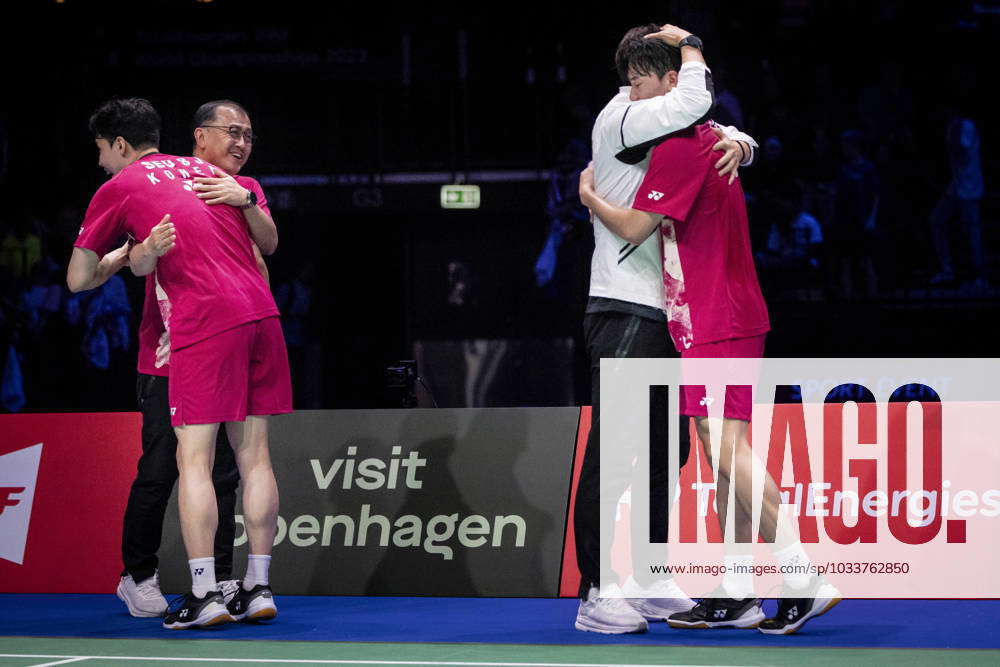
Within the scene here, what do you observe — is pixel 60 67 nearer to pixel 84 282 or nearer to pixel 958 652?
pixel 84 282

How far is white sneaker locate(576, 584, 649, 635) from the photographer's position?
4000mm

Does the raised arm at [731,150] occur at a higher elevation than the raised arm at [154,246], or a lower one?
higher

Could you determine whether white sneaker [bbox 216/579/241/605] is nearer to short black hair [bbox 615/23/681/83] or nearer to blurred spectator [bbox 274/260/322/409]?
short black hair [bbox 615/23/681/83]

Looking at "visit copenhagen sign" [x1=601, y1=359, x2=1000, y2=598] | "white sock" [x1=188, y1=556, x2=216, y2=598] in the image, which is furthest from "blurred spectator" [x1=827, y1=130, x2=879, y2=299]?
"white sock" [x1=188, y1=556, x2=216, y2=598]

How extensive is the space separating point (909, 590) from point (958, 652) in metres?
1.14

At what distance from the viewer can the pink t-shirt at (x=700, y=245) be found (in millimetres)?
3994

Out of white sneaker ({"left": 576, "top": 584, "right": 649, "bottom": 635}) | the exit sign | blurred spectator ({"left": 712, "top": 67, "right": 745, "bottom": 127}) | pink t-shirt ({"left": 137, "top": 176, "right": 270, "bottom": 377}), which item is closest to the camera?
white sneaker ({"left": 576, "top": 584, "right": 649, "bottom": 635})

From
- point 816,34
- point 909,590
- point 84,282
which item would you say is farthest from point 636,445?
point 816,34

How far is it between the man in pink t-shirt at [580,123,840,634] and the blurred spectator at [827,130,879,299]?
7319mm

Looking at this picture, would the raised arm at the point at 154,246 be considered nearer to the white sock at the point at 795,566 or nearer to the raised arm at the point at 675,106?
the raised arm at the point at 675,106

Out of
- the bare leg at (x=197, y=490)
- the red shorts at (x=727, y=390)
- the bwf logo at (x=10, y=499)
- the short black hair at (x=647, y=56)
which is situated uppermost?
the short black hair at (x=647, y=56)

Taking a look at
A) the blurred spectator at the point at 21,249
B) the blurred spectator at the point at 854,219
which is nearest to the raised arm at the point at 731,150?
the blurred spectator at the point at 854,219

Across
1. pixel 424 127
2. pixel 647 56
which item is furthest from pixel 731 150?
pixel 424 127

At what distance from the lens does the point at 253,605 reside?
4.38m
